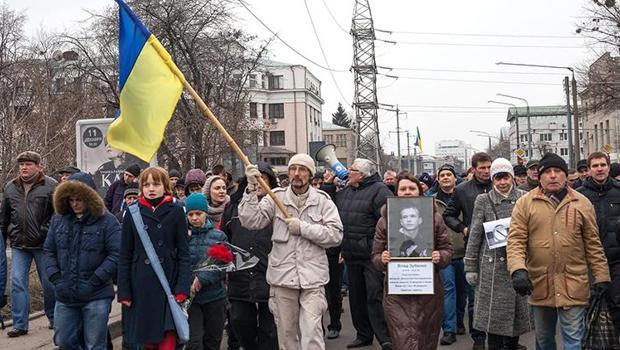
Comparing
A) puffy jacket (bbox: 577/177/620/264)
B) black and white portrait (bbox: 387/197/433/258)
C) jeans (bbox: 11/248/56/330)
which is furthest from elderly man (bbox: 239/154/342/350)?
jeans (bbox: 11/248/56/330)

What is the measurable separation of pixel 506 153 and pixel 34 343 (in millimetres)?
89297

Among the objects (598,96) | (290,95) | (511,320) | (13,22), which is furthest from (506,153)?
(511,320)

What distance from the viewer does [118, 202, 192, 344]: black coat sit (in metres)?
6.13

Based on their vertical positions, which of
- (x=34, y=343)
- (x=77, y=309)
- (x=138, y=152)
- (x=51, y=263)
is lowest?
(x=34, y=343)

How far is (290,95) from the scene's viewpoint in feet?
314

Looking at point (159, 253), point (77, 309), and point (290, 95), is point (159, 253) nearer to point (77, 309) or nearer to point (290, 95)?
point (77, 309)

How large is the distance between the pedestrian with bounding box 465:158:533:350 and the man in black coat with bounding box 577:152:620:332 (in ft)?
2.57

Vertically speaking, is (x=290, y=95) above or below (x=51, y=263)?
above

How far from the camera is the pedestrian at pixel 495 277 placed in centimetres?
750

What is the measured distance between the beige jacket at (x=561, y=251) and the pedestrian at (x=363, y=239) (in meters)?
2.41

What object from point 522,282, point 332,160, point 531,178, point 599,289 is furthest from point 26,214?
point 531,178

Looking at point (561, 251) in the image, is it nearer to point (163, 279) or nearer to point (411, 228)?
point (411, 228)

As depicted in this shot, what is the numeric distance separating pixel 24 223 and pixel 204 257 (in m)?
2.87

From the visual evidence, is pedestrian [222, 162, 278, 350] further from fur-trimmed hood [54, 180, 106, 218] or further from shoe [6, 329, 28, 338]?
shoe [6, 329, 28, 338]
